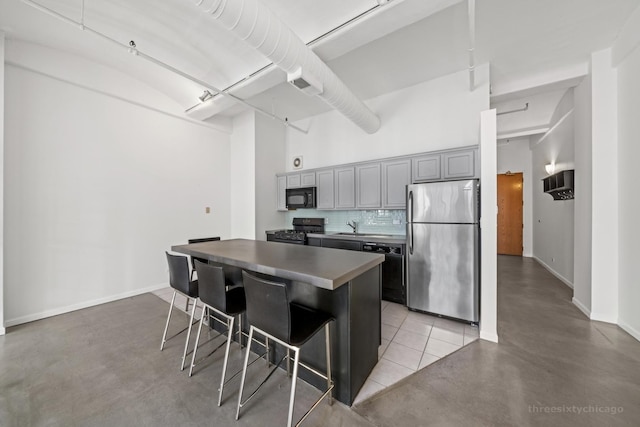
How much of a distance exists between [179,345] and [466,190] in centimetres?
359

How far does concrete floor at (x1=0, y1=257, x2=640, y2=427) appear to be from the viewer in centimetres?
151

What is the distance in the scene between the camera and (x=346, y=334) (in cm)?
159

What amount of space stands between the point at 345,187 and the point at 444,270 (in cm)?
214

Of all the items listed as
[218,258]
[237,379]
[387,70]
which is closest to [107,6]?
[218,258]

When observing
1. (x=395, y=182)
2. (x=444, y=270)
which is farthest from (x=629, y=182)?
(x=395, y=182)

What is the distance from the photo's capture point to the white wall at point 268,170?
4781 millimetres

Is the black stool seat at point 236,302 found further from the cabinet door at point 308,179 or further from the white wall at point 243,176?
the cabinet door at point 308,179

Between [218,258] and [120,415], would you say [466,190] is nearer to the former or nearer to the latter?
[218,258]

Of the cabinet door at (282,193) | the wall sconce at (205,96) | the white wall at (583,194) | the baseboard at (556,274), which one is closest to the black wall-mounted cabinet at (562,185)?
the white wall at (583,194)

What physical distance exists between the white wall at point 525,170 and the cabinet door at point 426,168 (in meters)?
4.71

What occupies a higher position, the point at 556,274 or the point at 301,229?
the point at 301,229

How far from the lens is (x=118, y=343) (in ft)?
7.82

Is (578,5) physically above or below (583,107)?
above

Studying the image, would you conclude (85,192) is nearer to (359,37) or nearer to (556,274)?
(359,37)
